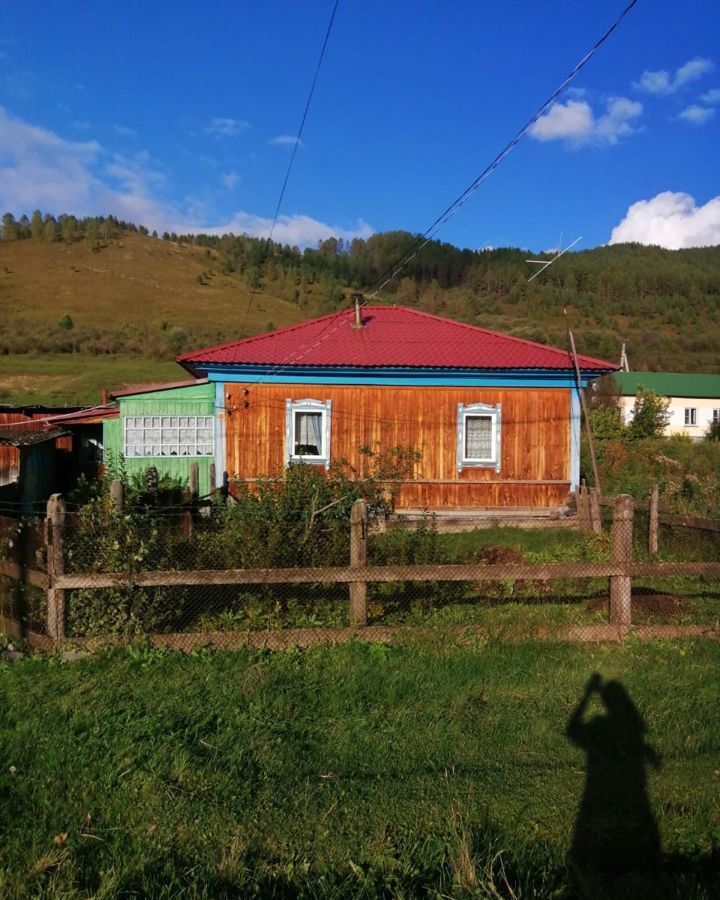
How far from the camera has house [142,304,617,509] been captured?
15.0 meters

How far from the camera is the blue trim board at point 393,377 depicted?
49.2 feet

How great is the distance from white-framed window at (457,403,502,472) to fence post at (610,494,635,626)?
335 inches

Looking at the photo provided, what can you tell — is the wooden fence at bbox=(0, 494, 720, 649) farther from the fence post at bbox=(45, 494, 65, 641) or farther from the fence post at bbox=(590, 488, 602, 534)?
the fence post at bbox=(590, 488, 602, 534)

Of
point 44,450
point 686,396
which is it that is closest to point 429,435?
point 44,450

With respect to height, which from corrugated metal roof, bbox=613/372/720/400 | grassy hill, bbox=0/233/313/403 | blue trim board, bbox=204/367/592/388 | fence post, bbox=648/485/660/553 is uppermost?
grassy hill, bbox=0/233/313/403

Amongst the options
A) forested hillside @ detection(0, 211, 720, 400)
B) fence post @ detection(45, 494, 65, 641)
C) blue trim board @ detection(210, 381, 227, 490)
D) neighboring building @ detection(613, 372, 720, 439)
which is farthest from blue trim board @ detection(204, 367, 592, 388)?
neighboring building @ detection(613, 372, 720, 439)

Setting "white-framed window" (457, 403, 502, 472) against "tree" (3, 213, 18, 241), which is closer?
"white-framed window" (457, 403, 502, 472)

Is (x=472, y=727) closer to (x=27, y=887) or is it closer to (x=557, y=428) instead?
(x=27, y=887)

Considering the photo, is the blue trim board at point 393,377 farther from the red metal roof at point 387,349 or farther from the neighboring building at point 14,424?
the neighboring building at point 14,424

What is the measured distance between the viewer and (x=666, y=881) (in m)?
3.28

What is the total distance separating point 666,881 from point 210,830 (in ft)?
7.26

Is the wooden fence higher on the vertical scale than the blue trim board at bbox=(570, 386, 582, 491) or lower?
lower

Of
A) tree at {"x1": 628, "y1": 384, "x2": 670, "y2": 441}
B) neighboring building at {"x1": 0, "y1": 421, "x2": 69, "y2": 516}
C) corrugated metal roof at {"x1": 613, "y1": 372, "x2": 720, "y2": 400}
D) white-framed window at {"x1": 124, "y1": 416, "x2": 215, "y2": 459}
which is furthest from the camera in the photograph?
corrugated metal roof at {"x1": 613, "y1": 372, "x2": 720, "y2": 400}

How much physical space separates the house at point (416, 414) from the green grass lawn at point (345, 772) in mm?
9084
